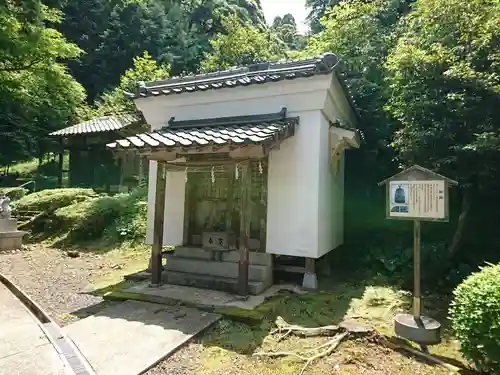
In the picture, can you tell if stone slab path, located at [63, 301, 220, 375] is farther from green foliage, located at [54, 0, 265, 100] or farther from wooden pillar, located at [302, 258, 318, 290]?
green foliage, located at [54, 0, 265, 100]

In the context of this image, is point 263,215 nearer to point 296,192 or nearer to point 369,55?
point 296,192

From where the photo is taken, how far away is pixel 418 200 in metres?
5.18

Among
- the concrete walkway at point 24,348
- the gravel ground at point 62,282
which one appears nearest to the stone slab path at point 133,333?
the gravel ground at point 62,282

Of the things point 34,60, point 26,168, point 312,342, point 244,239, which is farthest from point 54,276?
point 26,168

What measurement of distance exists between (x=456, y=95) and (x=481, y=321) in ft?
16.3

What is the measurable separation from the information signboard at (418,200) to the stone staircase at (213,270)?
2.78m

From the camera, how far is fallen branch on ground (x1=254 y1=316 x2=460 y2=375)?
4203mm

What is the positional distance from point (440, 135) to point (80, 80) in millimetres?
33881

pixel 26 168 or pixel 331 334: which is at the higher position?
pixel 26 168

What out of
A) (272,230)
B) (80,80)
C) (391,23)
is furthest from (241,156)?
(80,80)

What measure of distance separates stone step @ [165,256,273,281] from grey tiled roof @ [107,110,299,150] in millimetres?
2627

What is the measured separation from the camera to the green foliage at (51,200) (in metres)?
13.8

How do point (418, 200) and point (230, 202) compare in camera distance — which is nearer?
point (418, 200)

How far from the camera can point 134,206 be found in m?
12.8
